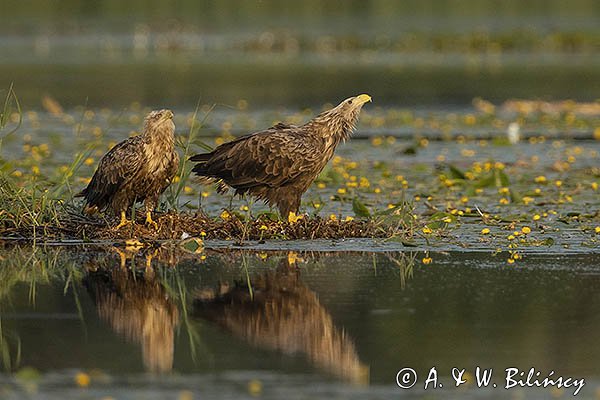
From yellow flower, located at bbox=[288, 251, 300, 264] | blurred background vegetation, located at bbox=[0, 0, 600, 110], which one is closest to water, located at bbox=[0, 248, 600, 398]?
yellow flower, located at bbox=[288, 251, 300, 264]

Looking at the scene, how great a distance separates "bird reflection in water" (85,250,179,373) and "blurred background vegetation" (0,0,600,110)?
17.7 m

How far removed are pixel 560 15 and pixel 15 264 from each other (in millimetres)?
53185

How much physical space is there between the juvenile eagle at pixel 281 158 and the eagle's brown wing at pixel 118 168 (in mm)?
694

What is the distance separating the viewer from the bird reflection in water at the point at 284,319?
799 centimetres

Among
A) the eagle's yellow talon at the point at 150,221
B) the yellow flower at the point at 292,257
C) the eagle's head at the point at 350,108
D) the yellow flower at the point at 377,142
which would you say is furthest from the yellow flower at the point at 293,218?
the yellow flower at the point at 377,142

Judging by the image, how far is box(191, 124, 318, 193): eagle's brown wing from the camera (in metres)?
12.1

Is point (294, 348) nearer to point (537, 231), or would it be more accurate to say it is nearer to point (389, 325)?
point (389, 325)

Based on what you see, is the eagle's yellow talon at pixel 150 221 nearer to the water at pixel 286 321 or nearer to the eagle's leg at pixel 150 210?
the eagle's leg at pixel 150 210

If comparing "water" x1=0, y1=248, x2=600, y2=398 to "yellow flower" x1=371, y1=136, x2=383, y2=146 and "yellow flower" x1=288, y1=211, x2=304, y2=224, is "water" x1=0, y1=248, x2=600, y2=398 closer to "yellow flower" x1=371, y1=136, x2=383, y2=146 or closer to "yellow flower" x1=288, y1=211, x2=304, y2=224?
"yellow flower" x1=288, y1=211, x2=304, y2=224

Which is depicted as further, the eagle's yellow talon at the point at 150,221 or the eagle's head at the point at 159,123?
the eagle's yellow talon at the point at 150,221

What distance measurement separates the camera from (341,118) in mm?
12453

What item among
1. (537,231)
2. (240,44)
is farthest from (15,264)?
(240,44)

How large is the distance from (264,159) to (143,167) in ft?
3.52

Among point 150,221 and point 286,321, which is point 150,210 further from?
point 286,321
